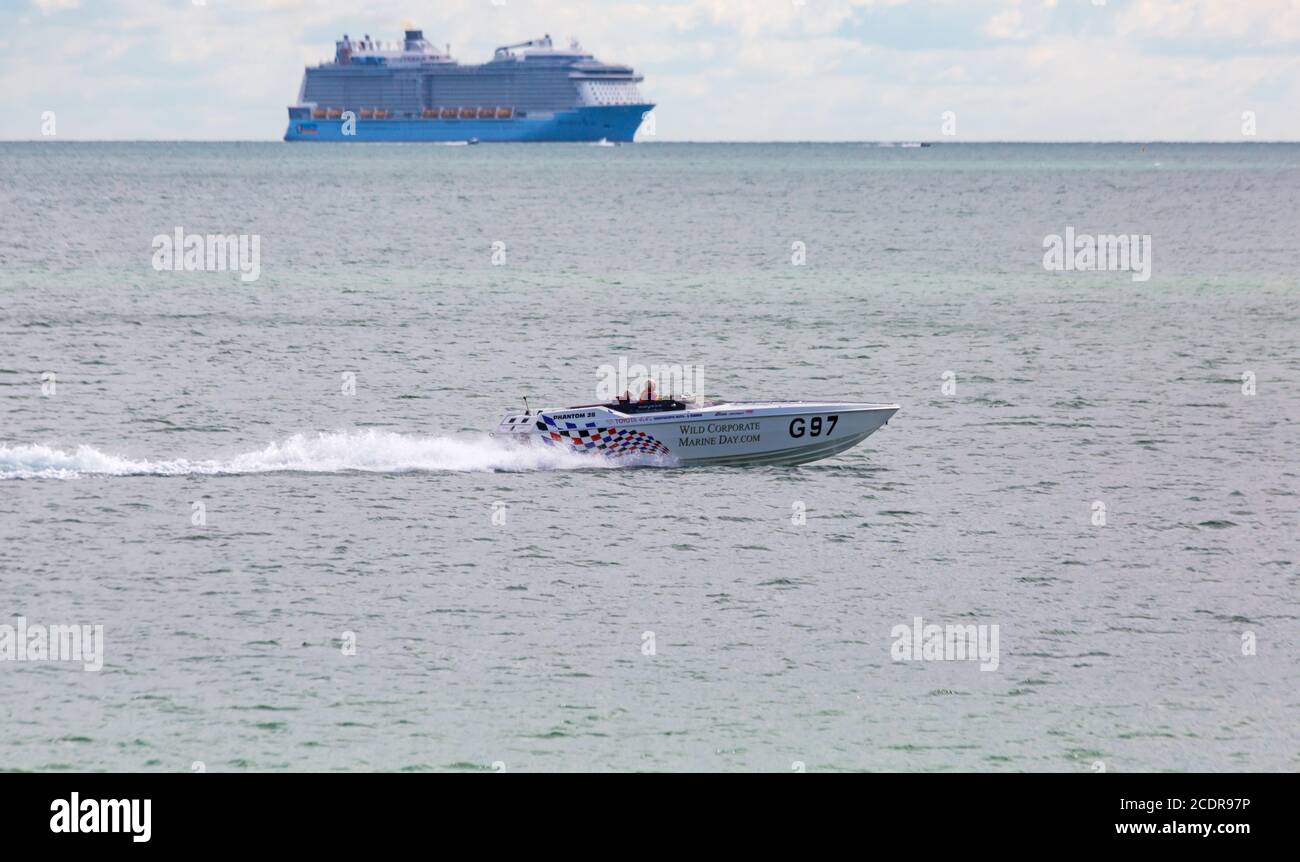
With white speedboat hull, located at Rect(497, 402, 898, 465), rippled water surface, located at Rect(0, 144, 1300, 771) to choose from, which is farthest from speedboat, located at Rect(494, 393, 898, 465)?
rippled water surface, located at Rect(0, 144, 1300, 771)

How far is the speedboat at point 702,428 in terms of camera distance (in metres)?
33.7

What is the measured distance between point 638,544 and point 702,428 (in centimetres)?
602

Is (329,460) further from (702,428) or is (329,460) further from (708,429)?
(708,429)

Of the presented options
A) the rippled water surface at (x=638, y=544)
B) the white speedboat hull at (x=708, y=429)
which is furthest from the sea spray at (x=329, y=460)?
the white speedboat hull at (x=708, y=429)

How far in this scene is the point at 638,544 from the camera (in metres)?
28.3

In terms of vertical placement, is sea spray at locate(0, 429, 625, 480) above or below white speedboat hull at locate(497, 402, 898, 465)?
below

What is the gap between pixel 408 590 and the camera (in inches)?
1008

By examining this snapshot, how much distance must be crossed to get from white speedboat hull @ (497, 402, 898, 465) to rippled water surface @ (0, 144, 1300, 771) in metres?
0.47

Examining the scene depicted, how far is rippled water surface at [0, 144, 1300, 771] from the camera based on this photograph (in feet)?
65.2

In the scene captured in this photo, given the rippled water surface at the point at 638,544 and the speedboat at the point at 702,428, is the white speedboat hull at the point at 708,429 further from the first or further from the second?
the rippled water surface at the point at 638,544

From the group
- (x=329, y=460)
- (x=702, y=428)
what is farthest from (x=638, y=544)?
(x=329, y=460)

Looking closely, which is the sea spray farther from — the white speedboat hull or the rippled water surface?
the white speedboat hull

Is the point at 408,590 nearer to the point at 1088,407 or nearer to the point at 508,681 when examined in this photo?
the point at 508,681

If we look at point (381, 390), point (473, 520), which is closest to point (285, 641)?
point (473, 520)
